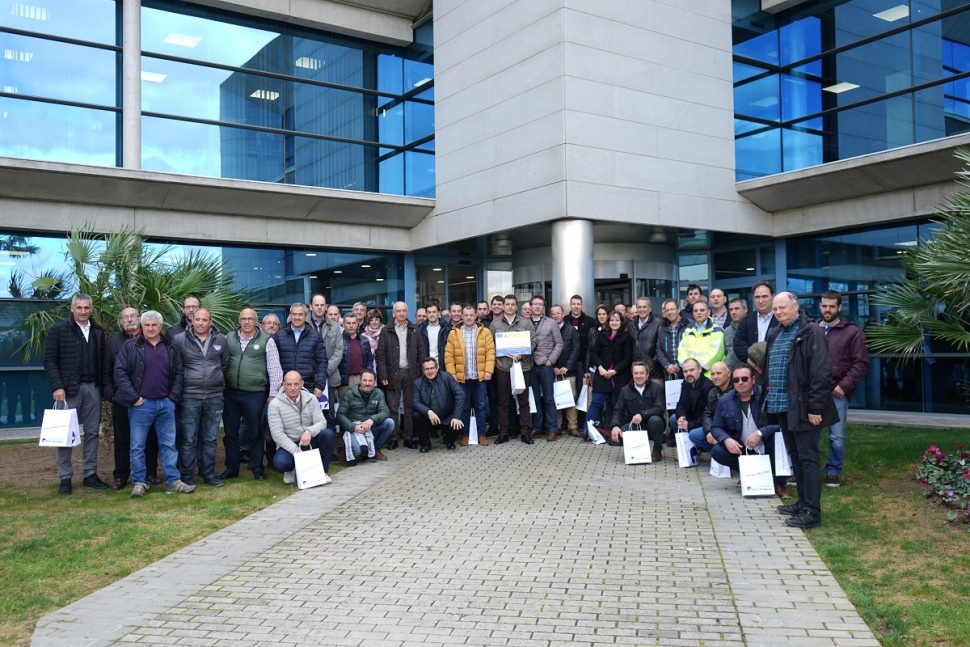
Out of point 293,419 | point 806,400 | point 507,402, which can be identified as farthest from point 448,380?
point 806,400

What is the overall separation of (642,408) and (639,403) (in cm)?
8

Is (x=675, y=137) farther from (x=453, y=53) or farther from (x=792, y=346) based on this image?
(x=792, y=346)

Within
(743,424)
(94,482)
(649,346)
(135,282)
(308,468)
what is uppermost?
(135,282)

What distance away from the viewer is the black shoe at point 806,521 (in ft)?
22.4

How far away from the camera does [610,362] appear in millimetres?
11406

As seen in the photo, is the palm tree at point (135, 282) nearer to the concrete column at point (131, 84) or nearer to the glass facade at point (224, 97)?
the concrete column at point (131, 84)

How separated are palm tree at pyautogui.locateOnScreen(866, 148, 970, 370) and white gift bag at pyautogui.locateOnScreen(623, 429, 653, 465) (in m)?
3.19

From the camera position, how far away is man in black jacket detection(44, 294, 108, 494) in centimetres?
861

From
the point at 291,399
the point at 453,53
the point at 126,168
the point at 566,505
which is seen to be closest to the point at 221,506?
the point at 291,399

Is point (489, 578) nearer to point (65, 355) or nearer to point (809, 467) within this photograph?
point (809, 467)

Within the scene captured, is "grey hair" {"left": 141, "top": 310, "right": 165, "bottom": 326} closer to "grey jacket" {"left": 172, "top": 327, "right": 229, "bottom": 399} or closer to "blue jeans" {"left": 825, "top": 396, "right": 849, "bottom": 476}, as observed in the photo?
"grey jacket" {"left": 172, "top": 327, "right": 229, "bottom": 399}

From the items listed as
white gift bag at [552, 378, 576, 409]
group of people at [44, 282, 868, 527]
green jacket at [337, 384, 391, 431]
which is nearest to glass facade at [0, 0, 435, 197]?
group of people at [44, 282, 868, 527]

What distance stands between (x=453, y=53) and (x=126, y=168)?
697cm

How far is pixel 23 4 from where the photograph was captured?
585 inches
